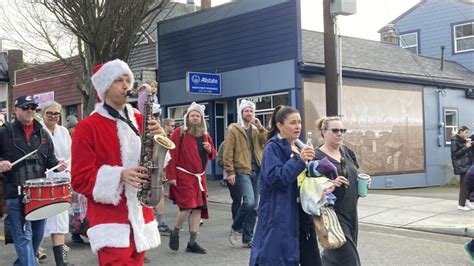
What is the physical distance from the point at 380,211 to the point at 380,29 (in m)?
21.9

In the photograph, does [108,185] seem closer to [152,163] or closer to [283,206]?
[152,163]

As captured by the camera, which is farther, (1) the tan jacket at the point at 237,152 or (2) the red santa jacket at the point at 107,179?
(1) the tan jacket at the point at 237,152

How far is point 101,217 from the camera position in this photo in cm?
344

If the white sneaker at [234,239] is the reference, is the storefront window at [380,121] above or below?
above

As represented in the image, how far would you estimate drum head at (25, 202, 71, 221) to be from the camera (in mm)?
5051

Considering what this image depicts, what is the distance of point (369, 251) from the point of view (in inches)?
292

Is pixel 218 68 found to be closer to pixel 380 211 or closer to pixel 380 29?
pixel 380 211

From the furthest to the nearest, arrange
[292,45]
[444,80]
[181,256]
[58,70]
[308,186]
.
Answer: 1. [58,70]
2. [444,80]
3. [292,45]
4. [181,256]
5. [308,186]

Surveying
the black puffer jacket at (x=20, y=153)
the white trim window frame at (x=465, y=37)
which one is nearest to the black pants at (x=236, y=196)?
the black puffer jacket at (x=20, y=153)

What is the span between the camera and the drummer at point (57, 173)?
6.24 m

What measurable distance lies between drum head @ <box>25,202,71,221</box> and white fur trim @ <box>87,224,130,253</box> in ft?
6.04

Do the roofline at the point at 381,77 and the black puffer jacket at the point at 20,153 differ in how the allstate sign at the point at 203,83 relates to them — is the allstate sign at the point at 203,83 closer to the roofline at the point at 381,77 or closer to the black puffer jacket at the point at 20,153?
the roofline at the point at 381,77

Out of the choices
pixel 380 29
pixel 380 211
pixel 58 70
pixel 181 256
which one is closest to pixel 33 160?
pixel 181 256

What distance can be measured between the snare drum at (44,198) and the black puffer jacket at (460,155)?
30.4ft
